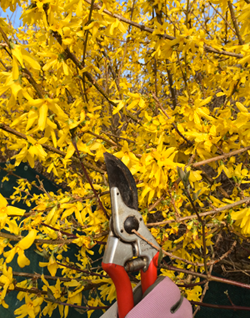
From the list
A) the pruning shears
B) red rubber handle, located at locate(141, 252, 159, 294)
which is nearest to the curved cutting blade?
the pruning shears

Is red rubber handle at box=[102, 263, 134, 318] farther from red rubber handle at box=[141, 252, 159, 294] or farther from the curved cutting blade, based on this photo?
the curved cutting blade

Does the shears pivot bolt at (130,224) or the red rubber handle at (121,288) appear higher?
the shears pivot bolt at (130,224)

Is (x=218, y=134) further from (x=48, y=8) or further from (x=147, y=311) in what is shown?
(x=48, y=8)

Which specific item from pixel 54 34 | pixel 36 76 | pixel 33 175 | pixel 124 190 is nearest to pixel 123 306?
pixel 124 190

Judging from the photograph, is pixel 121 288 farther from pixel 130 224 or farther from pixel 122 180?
pixel 122 180

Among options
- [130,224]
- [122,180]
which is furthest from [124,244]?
[122,180]

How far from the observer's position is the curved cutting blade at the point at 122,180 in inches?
37.6

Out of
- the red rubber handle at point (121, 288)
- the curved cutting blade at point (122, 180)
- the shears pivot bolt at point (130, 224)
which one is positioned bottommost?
the red rubber handle at point (121, 288)

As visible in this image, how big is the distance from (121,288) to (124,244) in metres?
0.16

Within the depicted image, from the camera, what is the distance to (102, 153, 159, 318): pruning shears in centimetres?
88

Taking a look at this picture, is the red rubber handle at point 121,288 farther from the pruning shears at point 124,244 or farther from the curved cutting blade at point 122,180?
the curved cutting blade at point 122,180

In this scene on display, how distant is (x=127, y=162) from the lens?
3.63ft

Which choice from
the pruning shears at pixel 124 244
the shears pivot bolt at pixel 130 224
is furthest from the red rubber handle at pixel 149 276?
the shears pivot bolt at pixel 130 224

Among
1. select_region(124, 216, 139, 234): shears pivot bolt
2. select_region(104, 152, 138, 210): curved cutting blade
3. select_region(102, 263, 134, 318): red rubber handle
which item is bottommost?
select_region(102, 263, 134, 318): red rubber handle
